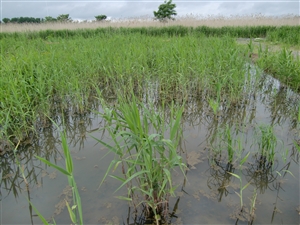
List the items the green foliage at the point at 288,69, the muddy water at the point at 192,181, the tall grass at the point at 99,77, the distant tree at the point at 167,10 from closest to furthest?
the muddy water at the point at 192,181, the tall grass at the point at 99,77, the green foliage at the point at 288,69, the distant tree at the point at 167,10

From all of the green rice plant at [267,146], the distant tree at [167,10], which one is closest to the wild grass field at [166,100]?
the green rice plant at [267,146]

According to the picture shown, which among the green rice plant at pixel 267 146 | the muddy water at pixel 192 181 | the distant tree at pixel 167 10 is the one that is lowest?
the muddy water at pixel 192 181

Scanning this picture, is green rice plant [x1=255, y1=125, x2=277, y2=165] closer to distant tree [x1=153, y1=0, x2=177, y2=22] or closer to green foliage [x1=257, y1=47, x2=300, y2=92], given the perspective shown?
green foliage [x1=257, y1=47, x2=300, y2=92]

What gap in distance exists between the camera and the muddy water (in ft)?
6.59

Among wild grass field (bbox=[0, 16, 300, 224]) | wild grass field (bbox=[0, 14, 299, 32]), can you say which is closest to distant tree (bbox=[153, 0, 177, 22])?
wild grass field (bbox=[0, 14, 299, 32])

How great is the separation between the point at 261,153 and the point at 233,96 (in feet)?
5.21

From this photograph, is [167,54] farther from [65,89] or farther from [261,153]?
[261,153]

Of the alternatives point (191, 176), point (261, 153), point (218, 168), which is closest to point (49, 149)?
point (191, 176)

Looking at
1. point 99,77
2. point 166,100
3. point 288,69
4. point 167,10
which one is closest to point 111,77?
point 99,77

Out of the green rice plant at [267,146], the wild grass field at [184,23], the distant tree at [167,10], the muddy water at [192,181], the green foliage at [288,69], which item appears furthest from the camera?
the distant tree at [167,10]

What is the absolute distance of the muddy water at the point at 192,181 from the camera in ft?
6.59

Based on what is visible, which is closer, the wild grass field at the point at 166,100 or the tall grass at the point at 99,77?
the wild grass field at the point at 166,100

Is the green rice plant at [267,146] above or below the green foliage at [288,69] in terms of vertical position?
below

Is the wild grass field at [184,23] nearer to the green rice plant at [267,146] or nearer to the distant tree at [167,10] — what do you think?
the distant tree at [167,10]
